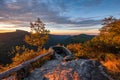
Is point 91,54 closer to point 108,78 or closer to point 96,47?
point 96,47

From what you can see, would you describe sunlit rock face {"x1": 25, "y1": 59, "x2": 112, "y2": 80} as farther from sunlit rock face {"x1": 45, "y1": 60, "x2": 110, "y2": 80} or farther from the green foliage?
the green foliage

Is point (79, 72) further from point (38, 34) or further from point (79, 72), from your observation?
point (38, 34)

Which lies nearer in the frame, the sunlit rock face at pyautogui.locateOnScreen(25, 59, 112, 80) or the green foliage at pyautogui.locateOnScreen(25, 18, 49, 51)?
the sunlit rock face at pyautogui.locateOnScreen(25, 59, 112, 80)

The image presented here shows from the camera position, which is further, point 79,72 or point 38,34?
point 38,34

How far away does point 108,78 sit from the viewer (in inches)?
271

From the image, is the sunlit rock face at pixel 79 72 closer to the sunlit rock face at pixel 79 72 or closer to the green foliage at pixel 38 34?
the sunlit rock face at pixel 79 72

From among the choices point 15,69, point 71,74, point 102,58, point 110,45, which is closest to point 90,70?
Result: point 71,74

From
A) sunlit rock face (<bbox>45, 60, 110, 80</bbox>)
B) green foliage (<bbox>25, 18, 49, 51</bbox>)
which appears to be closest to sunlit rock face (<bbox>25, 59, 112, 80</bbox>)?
sunlit rock face (<bbox>45, 60, 110, 80</bbox>)

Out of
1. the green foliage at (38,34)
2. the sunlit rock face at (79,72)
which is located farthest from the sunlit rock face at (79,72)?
the green foliage at (38,34)

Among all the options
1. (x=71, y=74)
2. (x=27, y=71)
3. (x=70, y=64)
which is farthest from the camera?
(x=27, y=71)

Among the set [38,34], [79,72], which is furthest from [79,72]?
[38,34]

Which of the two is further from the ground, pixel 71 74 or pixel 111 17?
pixel 111 17

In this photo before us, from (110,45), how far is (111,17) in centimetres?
847

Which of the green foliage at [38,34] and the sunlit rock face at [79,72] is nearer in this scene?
the sunlit rock face at [79,72]
